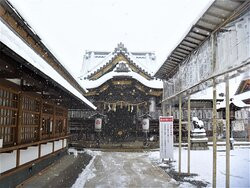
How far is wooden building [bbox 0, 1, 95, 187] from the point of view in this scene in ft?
20.2

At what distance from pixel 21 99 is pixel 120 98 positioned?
18295 mm

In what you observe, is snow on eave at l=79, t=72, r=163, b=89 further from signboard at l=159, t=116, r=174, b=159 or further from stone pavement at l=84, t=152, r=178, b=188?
stone pavement at l=84, t=152, r=178, b=188

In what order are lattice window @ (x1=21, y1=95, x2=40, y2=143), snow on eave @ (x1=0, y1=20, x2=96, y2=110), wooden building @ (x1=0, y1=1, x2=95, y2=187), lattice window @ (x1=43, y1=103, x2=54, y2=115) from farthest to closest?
lattice window @ (x1=43, y1=103, x2=54, y2=115) < lattice window @ (x1=21, y1=95, x2=40, y2=143) < wooden building @ (x1=0, y1=1, x2=95, y2=187) < snow on eave @ (x1=0, y1=20, x2=96, y2=110)

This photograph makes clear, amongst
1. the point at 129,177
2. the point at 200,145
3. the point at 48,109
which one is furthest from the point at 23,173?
the point at 200,145

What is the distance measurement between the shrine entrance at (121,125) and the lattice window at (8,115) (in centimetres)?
1957

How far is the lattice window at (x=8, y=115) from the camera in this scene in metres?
7.85

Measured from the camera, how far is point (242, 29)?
5.80m

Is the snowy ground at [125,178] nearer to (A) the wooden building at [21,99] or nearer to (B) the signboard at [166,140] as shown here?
(B) the signboard at [166,140]

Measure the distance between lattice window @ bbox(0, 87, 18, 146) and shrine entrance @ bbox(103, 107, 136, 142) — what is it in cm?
1957

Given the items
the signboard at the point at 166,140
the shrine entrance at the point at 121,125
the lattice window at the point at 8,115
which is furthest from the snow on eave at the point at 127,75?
the lattice window at the point at 8,115

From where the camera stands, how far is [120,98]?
2730cm

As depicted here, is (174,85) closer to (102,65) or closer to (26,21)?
(26,21)

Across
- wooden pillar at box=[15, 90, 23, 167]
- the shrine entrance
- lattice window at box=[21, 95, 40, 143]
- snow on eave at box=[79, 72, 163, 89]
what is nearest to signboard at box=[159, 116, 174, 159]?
lattice window at box=[21, 95, 40, 143]

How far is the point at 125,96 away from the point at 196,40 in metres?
19.3
